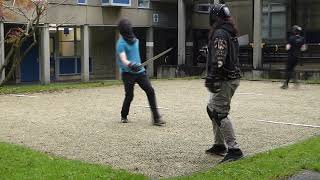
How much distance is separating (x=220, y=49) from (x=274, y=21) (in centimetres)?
2679

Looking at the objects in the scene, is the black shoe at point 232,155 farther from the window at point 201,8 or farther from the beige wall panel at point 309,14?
the beige wall panel at point 309,14

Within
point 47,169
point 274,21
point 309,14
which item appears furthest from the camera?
point 274,21

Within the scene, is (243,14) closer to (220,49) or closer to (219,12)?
(219,12)

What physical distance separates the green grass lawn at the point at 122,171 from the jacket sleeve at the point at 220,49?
117 cm

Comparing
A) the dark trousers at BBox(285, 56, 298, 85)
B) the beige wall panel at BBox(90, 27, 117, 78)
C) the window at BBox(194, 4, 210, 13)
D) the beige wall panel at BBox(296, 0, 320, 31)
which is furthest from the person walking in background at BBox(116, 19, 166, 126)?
the beige wall panel at BBox(296, 0, 320, 31)

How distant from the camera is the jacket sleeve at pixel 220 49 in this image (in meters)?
6.45

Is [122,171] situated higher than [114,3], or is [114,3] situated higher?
[114,3]

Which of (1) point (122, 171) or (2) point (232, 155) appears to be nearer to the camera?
(1) point (122, 171)

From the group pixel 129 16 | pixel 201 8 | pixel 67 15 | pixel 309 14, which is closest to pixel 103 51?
pixel 129 16

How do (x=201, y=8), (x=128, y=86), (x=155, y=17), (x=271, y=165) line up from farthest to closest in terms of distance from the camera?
(x=201, y=8), (x=155, y=17), (x=128, y=86), (x=271, y=165)

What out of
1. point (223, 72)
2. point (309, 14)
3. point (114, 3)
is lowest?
point (223, 72)

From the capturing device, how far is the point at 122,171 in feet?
20.0

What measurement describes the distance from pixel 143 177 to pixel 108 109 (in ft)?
20.9

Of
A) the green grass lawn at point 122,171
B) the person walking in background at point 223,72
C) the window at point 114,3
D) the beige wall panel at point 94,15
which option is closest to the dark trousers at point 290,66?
the green grass lawn at point 122,171
